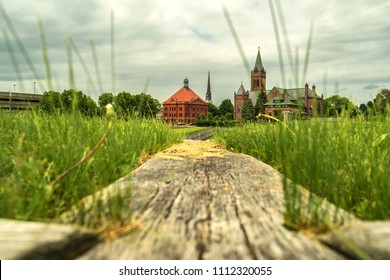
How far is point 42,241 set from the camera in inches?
39.4

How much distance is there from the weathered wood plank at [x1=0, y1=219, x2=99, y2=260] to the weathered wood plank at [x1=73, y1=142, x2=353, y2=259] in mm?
49

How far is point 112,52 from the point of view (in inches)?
67.5

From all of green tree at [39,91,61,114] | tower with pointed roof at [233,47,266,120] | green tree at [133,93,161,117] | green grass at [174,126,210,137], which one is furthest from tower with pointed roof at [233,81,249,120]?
green tree at [39,91,61,114]

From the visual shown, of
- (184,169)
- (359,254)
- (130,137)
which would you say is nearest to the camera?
(359,254)

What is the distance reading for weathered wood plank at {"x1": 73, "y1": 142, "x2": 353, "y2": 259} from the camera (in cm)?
109

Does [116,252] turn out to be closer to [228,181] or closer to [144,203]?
[144,203]

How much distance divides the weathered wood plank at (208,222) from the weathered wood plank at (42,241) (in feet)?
0.16

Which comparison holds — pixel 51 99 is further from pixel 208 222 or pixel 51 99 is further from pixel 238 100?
pixel 238 100

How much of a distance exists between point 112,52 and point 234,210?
1069 millimetres

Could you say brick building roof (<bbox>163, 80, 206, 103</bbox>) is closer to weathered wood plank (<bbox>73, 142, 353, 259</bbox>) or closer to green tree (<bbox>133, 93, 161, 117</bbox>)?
green tree (<bbox>133, 93, 161, 117</bbox>)

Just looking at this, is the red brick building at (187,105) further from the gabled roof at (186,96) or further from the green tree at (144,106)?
the green tree at (144,106)

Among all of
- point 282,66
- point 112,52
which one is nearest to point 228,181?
point 282,66

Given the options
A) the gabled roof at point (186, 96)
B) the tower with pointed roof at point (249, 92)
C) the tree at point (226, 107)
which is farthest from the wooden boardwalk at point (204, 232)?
the tree at point (226, 107)

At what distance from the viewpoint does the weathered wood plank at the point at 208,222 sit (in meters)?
1.09
